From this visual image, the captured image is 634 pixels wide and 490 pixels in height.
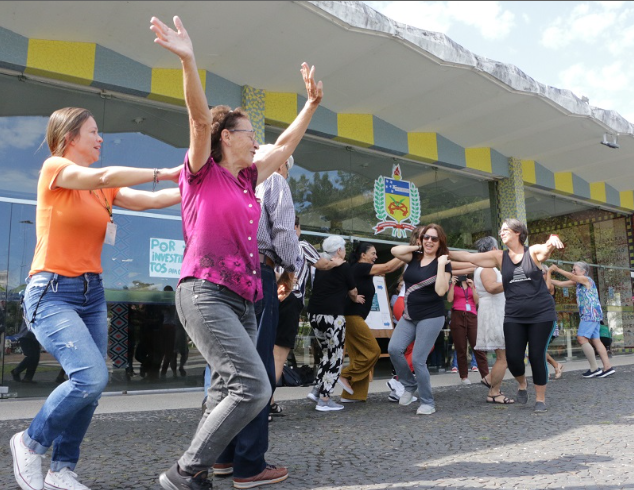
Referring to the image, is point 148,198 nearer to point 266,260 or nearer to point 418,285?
point 266,260

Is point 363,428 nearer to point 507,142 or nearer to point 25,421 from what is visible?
point 25,421

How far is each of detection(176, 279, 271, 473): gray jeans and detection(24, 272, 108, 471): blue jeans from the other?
1.63 feet

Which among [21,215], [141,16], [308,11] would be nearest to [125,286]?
[21,215]

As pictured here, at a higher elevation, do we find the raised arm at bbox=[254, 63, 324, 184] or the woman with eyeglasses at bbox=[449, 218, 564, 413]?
the raised arm at bbox=[254, 63, 324, 184]

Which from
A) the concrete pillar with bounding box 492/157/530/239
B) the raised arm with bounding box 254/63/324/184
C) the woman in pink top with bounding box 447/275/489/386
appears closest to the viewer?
the raised arm with bounding box 254/63/324/184

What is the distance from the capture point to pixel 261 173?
10.3ft

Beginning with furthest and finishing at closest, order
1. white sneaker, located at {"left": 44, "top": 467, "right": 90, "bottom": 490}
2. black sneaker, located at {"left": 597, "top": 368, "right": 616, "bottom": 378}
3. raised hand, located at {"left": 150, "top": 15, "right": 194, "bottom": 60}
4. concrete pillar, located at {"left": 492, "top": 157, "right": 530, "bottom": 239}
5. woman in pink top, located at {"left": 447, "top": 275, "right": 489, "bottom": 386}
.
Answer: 1. concrete pillar, located at {"left": 492, "top": 157, "right": 530, "bottom": 239}
2. black sneaker, located at {"left": 597, "top": 368, "right": 616, "bottom": 378}
3. woman in pink top, located at {"left": 447, "top": 275, "right": 489, "bottom": 386}
4. white sneaker, located at {"left": 44, "top": 467, "right": 90, "bottom": 490}
5. raised hand, located at {"left": 150, "top": 15, "right": 194, "bottom": 60}

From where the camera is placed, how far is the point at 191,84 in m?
2.35

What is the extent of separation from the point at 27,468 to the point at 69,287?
2.73ft

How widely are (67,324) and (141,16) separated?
5.27 metres

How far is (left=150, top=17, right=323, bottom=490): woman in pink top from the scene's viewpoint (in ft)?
8.29

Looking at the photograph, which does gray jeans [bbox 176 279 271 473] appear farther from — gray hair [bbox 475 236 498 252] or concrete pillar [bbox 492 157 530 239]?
concrete pillar [bbox 492 157 530 239]

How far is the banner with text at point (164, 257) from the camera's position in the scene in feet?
26.2

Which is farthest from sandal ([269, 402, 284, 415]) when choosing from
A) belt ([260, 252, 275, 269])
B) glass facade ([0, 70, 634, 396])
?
glass facade ([0, 70, 634, 396])
